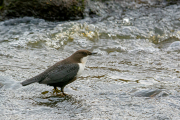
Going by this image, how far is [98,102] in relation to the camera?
3639 millimetres

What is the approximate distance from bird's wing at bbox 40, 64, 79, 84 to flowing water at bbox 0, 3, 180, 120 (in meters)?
0.27

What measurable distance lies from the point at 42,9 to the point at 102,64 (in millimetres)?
2784

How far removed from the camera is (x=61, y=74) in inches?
152

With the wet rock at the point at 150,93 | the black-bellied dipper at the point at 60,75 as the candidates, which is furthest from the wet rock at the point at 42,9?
the wet rock at the point at 150,93

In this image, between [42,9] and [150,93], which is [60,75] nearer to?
[150,93]

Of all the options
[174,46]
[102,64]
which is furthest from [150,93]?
[174,46]

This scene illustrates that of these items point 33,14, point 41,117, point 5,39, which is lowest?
point 41,117

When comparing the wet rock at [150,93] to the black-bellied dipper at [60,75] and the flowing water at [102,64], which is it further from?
the black-bellied dipper at [60,75]

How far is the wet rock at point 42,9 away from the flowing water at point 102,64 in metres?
0.20

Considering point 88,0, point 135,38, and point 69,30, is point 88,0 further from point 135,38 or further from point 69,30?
point 135,38

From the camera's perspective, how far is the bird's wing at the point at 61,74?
12.5 feet

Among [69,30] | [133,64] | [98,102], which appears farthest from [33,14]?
[98,102]

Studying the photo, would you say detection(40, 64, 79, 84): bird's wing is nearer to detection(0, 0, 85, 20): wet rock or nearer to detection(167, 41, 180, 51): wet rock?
detection(167, 41, 180, 51): wet rock

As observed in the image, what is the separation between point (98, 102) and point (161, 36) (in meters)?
3.88
